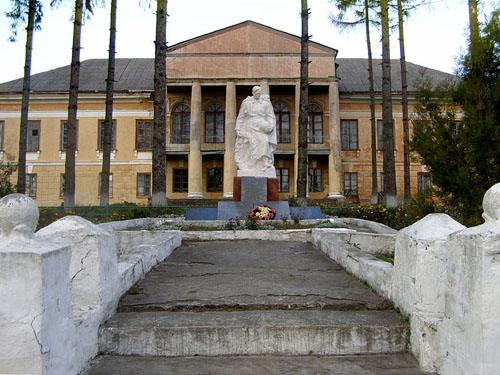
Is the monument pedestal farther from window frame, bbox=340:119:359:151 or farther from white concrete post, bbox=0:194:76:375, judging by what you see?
window frame, bbox=340:119:359:151

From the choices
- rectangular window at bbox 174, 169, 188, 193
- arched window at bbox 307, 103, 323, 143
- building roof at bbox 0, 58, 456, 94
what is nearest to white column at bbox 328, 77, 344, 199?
arched window at bbox 307, 103, 323, 143

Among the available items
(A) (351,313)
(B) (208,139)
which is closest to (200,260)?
(A) (351,313)

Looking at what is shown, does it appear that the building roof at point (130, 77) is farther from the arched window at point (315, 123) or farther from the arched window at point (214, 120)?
the arched window at point (214, 120)

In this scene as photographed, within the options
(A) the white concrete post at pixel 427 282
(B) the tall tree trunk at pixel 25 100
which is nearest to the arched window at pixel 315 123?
(B) the tall tree trunk at pixel 25 100

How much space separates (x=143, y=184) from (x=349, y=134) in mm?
14129

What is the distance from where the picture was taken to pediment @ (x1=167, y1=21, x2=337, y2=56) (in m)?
27.0

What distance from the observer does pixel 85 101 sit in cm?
2961

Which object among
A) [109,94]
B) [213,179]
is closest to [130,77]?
[213,179]

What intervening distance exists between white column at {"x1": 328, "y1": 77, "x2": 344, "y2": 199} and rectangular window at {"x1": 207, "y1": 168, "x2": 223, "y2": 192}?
23.8 ft

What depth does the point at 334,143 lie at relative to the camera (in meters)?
27.2

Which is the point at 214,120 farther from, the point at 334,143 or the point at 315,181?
the point at 334,143

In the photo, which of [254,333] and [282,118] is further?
[282,118]

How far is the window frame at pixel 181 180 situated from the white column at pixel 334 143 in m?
9.30

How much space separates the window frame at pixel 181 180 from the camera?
96.6 ft
